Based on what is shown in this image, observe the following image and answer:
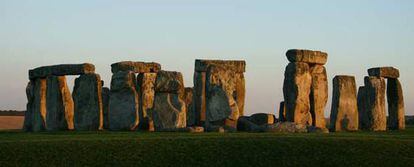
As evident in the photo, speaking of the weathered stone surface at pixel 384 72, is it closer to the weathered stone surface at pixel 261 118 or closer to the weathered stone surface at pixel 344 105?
the weathered stone surface at pixel 344 105

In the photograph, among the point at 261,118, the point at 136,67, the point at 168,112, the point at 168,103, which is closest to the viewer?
the point at 168,112

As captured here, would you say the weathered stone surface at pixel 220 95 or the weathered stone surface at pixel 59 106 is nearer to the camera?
the weathered stone surface at pixel 220 95

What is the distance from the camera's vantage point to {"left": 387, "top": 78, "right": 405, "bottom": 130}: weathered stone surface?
116ft

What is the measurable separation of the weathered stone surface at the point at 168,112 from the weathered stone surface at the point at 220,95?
121cm

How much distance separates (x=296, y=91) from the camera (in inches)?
1243

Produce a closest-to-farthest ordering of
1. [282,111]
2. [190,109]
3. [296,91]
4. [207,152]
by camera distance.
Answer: [207,152]
[296,91]
[282,111]
[190,109]

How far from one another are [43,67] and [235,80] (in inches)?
305

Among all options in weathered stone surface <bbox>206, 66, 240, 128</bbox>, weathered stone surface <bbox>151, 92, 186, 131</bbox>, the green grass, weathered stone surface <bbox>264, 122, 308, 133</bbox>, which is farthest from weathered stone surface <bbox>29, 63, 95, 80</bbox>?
the green grass

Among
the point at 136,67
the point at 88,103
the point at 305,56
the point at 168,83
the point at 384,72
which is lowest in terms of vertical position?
the point at 88,103

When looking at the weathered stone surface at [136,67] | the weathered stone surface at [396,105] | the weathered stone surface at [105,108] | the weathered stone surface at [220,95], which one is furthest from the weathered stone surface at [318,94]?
the weathered stone surface at [105,108]

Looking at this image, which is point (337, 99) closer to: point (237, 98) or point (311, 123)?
point (311, 123)

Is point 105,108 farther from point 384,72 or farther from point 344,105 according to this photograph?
point 384,72

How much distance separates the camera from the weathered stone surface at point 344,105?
106ft

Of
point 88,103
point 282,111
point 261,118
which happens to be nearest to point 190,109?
point 282,111
